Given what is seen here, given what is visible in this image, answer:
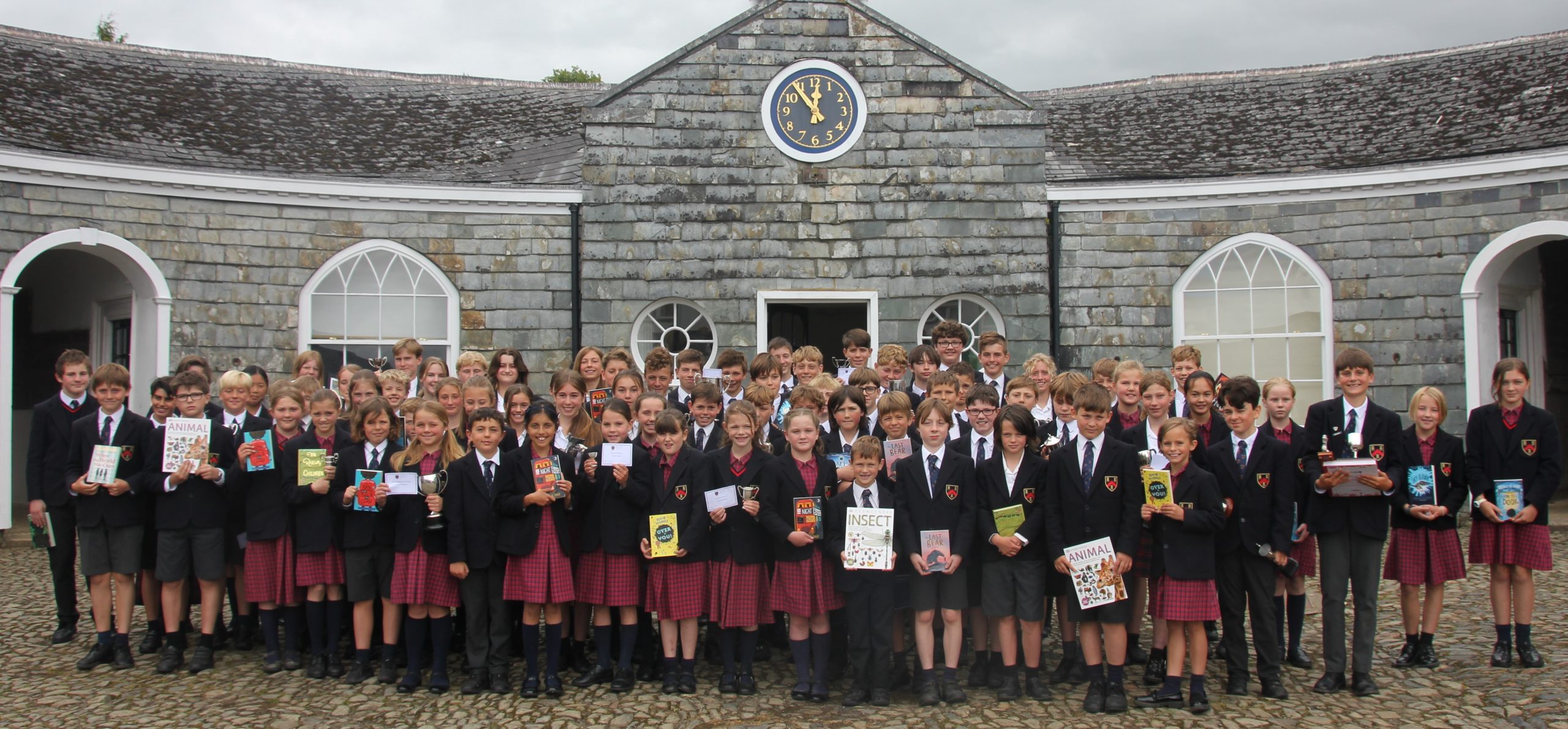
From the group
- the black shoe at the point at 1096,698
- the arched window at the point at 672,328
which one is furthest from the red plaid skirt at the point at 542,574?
the arched window at the point at 672,328

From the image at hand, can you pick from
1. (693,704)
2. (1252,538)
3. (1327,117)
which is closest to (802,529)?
(693,704)

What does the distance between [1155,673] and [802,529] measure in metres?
1.94

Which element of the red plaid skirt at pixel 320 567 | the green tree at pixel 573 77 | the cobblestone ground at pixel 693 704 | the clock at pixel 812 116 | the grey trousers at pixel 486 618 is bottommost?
the cobblestone ground at pixel 693 704

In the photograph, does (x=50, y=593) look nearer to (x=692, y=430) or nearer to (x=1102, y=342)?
(x=692, y=430)

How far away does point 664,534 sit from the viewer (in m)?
5.53

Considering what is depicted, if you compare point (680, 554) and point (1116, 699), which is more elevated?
point (680, 554)

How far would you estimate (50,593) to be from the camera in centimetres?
Result: 805

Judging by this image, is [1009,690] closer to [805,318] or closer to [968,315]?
[968,315]

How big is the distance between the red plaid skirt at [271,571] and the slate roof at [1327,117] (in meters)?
8.43

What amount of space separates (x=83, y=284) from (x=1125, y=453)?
461 inches

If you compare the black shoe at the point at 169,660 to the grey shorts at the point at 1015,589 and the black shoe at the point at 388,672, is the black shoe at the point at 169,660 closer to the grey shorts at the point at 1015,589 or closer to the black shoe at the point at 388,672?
the black shoe at the point at 388,672

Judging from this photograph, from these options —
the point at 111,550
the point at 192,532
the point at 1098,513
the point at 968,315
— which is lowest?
the point at 111,550

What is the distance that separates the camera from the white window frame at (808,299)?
37.0 feet

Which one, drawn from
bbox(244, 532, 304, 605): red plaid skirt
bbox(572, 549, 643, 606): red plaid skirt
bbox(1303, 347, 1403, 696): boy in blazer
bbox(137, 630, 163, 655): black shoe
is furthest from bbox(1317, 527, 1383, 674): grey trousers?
bbox(137, 630, 163, 655): black shoe
